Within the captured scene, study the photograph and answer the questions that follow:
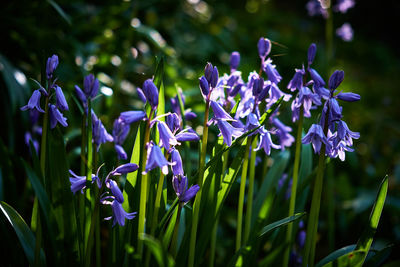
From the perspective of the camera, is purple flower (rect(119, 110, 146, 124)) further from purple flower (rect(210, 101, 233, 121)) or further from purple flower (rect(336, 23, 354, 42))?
purple flower (rect(336, 23, 354, 42))

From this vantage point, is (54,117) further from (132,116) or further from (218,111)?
(218,111)

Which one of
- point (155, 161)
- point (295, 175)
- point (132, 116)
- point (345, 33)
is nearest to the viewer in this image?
point (155, 161)

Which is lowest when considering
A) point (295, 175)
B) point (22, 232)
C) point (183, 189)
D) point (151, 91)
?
point (22, 232)

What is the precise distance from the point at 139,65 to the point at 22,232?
2.76 metres

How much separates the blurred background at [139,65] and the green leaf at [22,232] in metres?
0.16

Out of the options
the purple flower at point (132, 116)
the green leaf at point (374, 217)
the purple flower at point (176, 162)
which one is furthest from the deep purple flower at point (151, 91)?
the green leaf at point (374, 217)

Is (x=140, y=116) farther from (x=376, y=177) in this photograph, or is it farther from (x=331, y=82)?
(x=376, y=177)

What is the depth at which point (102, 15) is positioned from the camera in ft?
10.8

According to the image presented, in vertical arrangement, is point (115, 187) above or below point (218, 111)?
below

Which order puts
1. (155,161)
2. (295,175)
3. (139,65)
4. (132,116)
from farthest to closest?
1. (139,65)
2. (295,175)
3. (132,116)
4. (155,161)

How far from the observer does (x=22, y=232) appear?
1.29 m

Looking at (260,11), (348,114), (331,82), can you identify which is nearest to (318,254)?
(331,82)

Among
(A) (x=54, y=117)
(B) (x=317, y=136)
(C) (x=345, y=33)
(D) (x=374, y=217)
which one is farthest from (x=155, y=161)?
(C) (x=345, y=33)

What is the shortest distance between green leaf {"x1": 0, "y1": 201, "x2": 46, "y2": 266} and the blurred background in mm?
160
